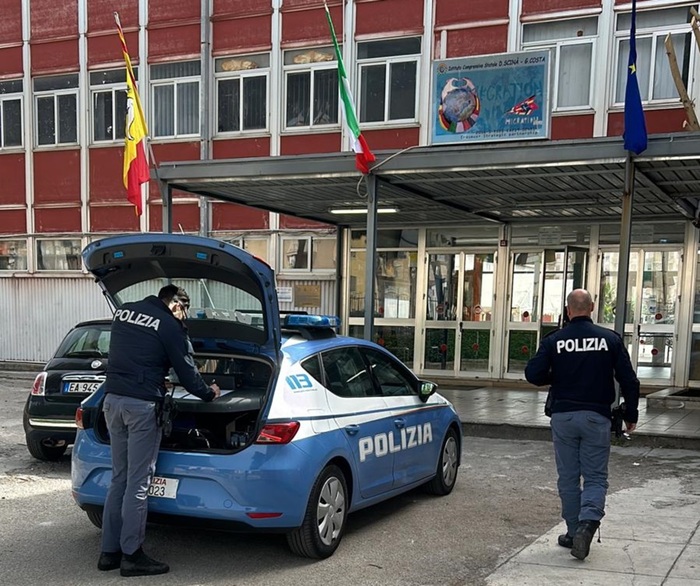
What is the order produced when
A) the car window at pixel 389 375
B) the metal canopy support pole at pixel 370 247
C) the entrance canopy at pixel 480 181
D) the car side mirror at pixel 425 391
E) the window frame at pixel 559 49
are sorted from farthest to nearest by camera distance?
the window frame at pixel 559 49
the metal canopy support pole at pixel 370 247
the entrance canopy at pixel 480 181
the car side mirror at pixel 425 391
the car window at pixel 389 375

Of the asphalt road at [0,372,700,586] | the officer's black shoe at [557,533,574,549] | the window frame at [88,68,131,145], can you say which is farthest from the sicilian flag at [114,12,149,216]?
the officer's black shoe at [557,533,574,549]

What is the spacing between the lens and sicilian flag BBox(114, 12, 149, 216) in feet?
38.7

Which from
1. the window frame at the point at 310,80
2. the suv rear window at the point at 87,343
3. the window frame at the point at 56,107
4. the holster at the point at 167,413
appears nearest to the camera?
the holster at the point at 167,413

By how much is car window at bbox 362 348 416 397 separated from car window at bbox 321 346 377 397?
0.51ft

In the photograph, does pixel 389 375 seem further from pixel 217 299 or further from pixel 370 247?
pixel 370 247

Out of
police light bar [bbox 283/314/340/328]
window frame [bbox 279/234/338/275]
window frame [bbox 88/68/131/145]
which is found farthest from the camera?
window frame [bbox 88/68/131/145]

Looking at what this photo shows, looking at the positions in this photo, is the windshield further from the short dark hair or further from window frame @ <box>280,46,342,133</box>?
window frame @ <box>280,46,342,133</box>

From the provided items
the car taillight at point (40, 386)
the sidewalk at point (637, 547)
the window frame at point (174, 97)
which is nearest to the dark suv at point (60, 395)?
the car taillight at point (40, 386)

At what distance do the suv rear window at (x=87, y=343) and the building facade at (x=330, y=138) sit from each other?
4698 millimetres

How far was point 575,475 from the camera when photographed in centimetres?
518

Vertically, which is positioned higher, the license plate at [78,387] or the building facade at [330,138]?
the building facade at [330,138]

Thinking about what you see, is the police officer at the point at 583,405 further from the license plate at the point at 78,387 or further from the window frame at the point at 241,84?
the window frame at the point at 241,84

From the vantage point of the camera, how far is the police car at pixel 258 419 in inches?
185

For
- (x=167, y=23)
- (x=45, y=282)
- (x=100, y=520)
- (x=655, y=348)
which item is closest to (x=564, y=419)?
(x=100, y=520)
